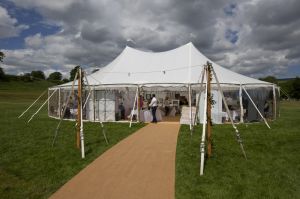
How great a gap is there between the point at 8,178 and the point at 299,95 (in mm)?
86947

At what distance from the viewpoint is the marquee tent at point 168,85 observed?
17469 mm

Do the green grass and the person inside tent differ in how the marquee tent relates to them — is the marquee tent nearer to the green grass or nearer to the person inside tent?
the person inside tent

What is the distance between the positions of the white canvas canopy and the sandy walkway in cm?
770

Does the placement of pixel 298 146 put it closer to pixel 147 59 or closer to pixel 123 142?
pixel 123 142

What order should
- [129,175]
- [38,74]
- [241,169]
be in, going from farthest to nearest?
[38,74]
[241,169]
[129,175]

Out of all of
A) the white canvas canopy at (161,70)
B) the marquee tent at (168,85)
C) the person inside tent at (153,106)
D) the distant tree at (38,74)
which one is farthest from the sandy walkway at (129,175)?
the distant tree at (38,74)

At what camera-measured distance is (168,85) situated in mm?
17453

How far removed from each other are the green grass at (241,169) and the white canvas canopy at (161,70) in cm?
638

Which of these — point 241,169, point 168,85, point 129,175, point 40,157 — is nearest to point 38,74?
point 168,85

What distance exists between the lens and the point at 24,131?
14484 mm

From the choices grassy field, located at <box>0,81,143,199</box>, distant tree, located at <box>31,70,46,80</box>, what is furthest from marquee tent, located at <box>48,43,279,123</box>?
distant tree, located at <box>31,70,46,80</box>

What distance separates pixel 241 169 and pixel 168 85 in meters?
10.1

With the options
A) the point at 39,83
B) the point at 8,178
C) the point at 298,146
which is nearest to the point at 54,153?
the point at 8,178

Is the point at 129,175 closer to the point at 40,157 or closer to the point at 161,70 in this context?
the point at 40,157
